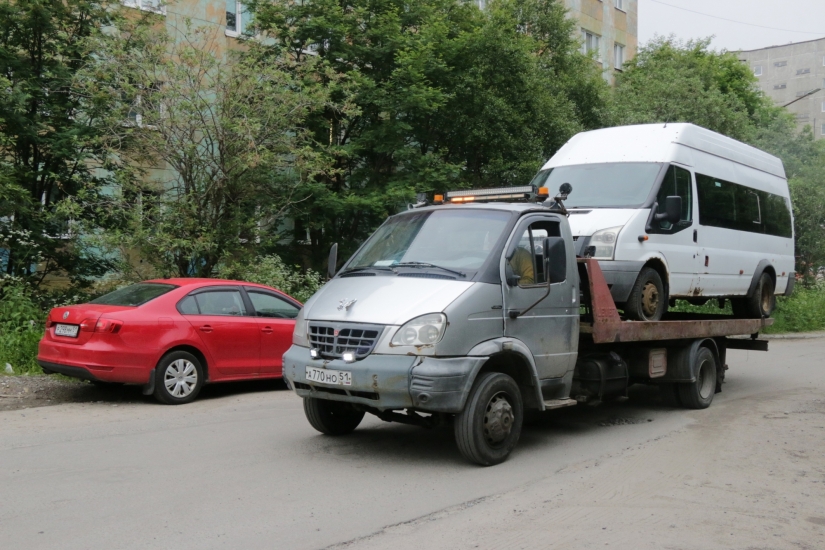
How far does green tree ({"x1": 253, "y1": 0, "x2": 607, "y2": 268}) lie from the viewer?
19703 millimetres

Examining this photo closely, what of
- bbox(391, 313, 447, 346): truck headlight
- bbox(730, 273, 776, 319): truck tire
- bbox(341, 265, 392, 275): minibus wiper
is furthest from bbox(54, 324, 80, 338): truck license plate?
bbox(730, 273, 776, 319): truck tire

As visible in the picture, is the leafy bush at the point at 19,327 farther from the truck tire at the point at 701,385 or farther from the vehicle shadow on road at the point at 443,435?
the truck tire at the point at 701,385

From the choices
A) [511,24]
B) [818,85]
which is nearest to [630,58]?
[511,24]

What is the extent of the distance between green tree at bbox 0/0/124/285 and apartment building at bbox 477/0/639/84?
27127 millimetres

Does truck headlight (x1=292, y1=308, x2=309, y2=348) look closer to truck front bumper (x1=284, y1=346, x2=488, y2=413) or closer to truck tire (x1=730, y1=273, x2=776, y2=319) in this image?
truck front bumper (x1=284, y1=346, x2=488, y2=413)

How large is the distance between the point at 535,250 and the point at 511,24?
16524 mm

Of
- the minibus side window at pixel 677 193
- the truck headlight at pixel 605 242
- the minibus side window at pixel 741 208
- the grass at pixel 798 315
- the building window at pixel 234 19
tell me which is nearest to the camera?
the truck headlight at pixel 605 242

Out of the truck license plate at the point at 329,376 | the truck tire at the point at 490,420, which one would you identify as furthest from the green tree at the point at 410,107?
the truck tire at the point at 490,420

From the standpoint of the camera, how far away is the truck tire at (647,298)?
903cm

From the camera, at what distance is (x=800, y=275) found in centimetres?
2788

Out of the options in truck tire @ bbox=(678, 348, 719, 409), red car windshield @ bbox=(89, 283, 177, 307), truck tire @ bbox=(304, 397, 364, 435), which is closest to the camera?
truck tire @ bbox=(304, 397, 364, 435)

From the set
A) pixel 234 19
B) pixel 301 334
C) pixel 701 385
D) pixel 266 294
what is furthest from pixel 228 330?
pixel 234 19

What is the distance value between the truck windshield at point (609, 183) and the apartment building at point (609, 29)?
29.7m

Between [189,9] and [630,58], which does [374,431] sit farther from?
[630,58]
